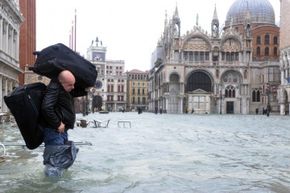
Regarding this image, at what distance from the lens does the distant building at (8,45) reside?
35.6 m

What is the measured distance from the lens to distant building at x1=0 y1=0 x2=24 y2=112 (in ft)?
117

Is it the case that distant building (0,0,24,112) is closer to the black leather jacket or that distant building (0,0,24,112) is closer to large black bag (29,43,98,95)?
large black bag (29,43,98,95)

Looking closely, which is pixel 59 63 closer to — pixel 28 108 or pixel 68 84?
pixel 68 84

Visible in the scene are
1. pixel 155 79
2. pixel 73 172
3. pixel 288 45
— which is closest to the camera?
pixel 73 172

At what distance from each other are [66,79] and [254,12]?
101735 millimetres

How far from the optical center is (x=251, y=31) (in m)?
98.7

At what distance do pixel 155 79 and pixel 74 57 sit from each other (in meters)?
106

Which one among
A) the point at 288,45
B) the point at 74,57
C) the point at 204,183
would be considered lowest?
the point at 204,183

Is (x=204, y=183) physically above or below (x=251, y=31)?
below

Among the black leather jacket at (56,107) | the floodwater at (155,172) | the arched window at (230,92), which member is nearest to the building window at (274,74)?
the arched window at (230,92)

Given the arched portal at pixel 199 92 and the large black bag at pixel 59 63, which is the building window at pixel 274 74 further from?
the large black bag at pixel 59 63

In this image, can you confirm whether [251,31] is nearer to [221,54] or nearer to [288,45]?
[221,54]

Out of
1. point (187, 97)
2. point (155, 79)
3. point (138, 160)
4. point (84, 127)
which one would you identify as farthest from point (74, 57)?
point (155, 79)

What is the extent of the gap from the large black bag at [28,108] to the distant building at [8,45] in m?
27.6
